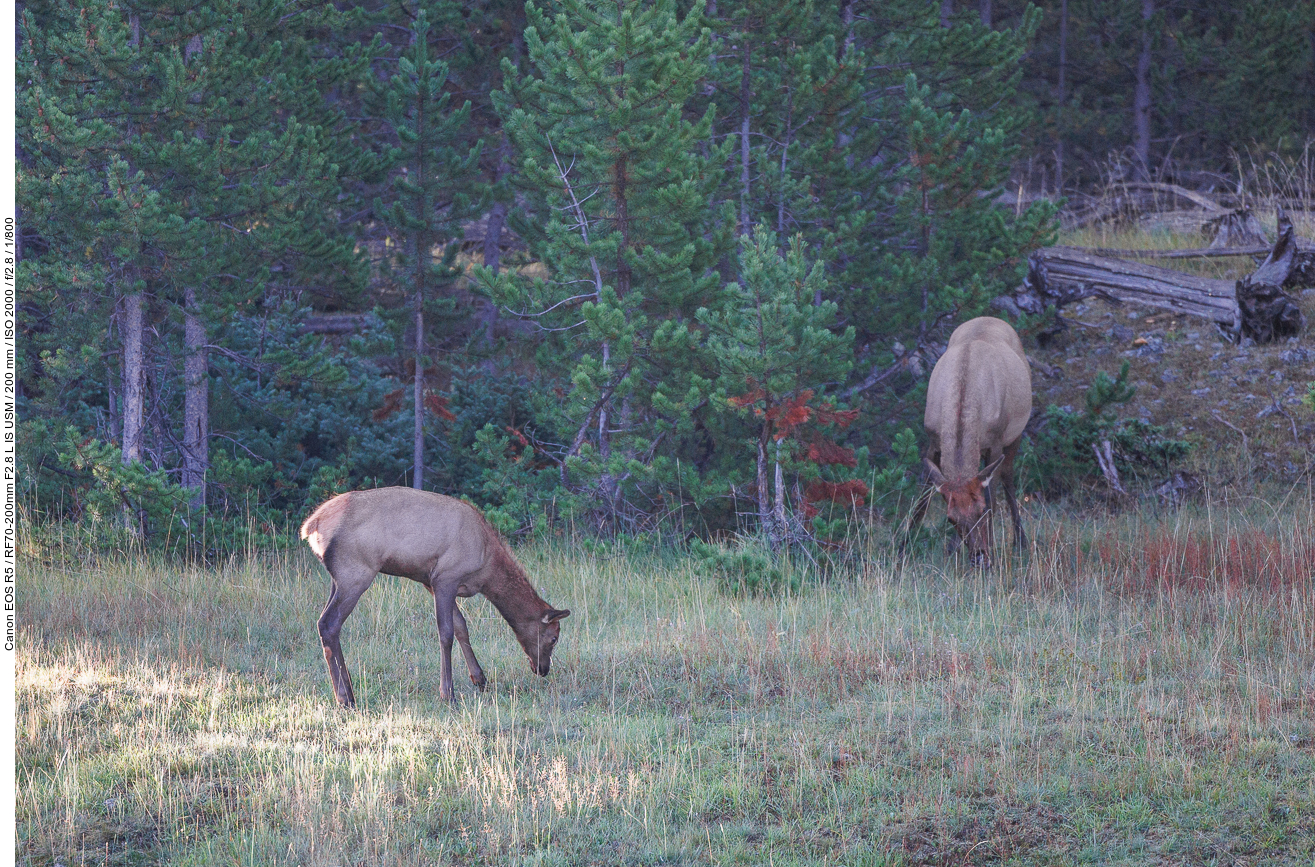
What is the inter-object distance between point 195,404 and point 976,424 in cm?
781

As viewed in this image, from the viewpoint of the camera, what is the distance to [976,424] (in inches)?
432

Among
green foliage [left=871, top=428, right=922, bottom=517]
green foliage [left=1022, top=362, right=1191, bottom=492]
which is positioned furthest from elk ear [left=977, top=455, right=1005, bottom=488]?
green foliage [left=1022, top=362, right=1191, bottom=492]

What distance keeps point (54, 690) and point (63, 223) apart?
537 centimetres

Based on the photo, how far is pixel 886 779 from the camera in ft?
19.8

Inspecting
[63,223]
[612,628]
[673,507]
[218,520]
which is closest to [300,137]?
[63,223]

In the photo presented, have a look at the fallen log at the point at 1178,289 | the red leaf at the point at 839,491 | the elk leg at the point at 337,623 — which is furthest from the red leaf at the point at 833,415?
the fallen log at the point at 1178,289

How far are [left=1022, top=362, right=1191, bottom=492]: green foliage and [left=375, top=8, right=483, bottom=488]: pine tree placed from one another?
687cm

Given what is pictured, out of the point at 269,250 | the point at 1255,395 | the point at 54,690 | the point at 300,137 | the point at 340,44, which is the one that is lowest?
the point at 54,690

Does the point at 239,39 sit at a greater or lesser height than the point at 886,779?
greater

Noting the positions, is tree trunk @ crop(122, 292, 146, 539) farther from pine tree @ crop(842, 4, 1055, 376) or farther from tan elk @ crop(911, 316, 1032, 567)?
tan elk @ crop(911, 316, 1032, 567)

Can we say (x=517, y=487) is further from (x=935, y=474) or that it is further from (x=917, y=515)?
(x=935, y=474)

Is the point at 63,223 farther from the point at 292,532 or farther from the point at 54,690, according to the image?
the point at 54,690

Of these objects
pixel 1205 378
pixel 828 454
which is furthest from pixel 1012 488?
pixel 1205 378

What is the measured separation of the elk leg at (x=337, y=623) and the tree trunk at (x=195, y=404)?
5.57m
